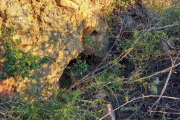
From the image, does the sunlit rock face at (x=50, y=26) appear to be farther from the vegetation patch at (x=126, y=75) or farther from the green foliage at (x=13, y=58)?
the vegetation patch at (x=126, y=75)

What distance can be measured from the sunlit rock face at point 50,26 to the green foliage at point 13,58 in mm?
109

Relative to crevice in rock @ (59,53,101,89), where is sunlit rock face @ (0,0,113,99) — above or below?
above

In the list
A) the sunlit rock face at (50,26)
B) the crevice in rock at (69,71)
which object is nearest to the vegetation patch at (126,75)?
the crevice in rock at (69,71)

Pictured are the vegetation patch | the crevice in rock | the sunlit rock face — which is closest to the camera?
the vegetation patch

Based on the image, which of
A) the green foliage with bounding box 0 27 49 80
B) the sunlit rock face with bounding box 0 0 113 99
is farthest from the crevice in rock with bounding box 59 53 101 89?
the green foliage with bounding box 0 27 49 80

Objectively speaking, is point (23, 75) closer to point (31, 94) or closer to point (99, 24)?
point (31, 94)

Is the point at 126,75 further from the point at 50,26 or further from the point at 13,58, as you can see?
the point at 13,58

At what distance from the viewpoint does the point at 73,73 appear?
384 cm

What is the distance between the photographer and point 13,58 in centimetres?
264

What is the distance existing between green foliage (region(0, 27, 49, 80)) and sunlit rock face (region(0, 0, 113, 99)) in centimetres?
11

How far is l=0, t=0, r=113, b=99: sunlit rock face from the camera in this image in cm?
285

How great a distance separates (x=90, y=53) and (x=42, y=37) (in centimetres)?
139

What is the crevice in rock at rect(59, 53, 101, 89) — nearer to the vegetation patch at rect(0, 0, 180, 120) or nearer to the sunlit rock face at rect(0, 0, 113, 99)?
the vegetation patch at rect(0, 0, 180, 120)

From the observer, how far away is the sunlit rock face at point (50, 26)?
285cm
